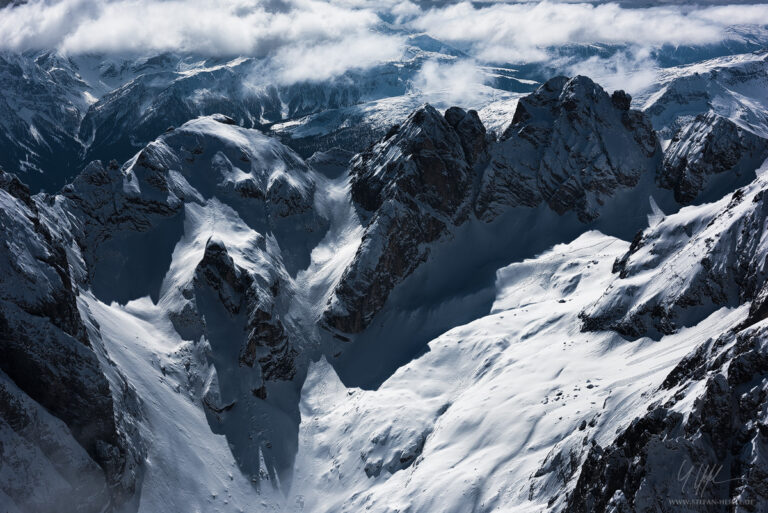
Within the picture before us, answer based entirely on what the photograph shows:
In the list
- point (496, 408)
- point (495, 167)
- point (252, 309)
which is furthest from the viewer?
point (495, 167)

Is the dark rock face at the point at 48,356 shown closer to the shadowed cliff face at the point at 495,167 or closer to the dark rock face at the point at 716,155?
the shadowed cliff face at the point at 495,167

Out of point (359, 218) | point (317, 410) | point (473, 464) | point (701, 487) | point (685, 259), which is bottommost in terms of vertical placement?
point (317, 410)

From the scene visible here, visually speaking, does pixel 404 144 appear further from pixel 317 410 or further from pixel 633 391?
pixel 633 391

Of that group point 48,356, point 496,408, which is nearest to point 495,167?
point 496,408

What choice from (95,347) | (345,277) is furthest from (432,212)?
(95,347)

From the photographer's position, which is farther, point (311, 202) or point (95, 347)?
point (311, 202)
